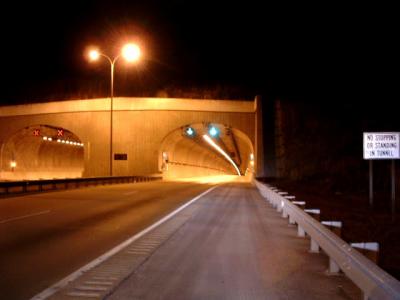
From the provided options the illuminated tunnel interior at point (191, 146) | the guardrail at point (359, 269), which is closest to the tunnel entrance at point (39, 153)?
the illuminated tunnel interior at point (191, 146)

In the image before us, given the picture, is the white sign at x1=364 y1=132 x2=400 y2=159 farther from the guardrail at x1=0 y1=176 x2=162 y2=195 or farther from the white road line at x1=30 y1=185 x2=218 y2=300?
the guardrail at x1=0 y1=176 x2=162 y2=195

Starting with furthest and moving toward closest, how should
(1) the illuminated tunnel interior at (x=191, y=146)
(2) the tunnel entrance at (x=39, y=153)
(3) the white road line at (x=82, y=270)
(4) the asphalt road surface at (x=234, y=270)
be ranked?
(2) the tunnel entrance at (x=39, y=153) < (1) the illuminated tunnel interior at (x=191, y=146) < (4) the asphalt road surface at (x=234, y=270) < (3) the white road line at (x=82, y=270)

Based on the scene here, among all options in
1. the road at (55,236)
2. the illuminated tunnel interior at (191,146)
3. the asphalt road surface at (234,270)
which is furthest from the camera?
the illuminated tunnel interior at (191,146)

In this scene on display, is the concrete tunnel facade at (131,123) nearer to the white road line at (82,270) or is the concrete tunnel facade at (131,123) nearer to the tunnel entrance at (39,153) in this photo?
the tunnel entrance at (39,153)

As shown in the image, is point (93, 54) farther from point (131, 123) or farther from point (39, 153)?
point (39, 153)

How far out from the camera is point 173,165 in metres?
62.5

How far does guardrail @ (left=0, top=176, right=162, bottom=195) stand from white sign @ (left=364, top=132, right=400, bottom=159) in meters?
18.3

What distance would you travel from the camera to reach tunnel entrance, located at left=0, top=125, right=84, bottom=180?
5891cm

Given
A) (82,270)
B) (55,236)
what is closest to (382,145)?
(55,236)

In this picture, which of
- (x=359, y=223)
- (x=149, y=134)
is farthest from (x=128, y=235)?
(x=149, y=134)

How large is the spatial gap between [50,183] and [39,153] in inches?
1511

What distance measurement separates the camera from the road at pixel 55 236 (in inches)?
282

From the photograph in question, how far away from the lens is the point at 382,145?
16.5m

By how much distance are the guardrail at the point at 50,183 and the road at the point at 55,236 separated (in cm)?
837
